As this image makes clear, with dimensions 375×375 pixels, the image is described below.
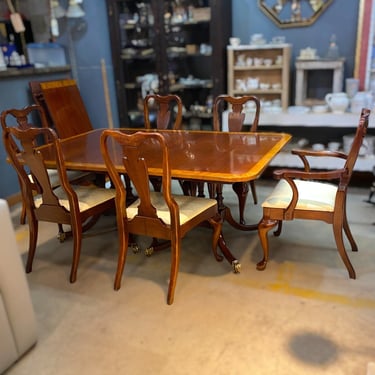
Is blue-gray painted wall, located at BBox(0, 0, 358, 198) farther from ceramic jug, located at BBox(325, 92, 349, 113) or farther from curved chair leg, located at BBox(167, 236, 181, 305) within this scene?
curved chair leg, located at BBox(167, 236, 181, 305)

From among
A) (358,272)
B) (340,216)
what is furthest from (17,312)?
(358,272)

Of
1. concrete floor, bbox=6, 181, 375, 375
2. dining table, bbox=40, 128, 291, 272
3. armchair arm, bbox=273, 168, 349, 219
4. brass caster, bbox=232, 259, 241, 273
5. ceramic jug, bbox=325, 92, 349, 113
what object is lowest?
concrete floor, bbox=6, 181, 375, 375

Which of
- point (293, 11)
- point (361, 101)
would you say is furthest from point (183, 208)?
point (293, 11)

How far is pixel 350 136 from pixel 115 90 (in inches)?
100

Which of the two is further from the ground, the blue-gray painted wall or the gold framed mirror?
the gold framed mirror

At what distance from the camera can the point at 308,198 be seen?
91.5 inches

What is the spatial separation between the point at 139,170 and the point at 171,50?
8.41 ft

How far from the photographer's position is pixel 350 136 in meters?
3.72

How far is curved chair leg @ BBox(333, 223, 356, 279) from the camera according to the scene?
7.45 ft

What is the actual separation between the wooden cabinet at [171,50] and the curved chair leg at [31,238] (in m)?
2.24

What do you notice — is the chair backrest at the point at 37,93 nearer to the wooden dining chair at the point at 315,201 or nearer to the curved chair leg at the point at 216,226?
the curved chair leg at the point at 216,226

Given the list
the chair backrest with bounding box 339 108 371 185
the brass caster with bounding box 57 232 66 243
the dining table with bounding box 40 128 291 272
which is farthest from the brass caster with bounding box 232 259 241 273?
the brass caster with bounding box 57 232 66 243

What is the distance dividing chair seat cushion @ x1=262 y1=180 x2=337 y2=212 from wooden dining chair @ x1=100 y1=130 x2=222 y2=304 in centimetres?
36

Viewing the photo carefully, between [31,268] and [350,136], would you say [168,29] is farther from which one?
[31,268]
